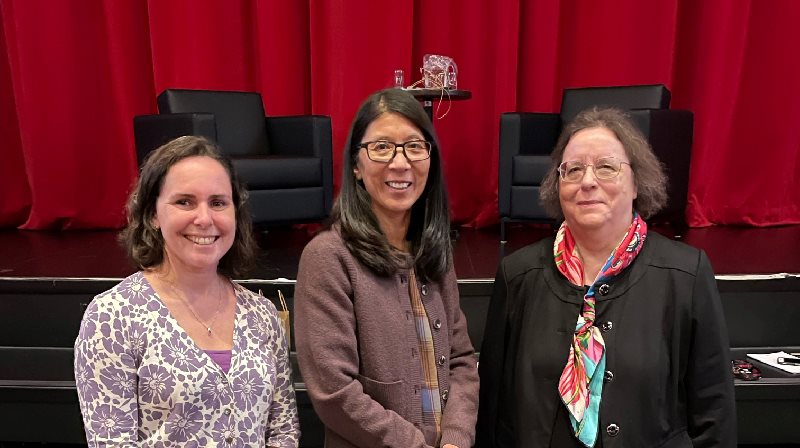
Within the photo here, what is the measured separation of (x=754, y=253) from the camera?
2.92 m

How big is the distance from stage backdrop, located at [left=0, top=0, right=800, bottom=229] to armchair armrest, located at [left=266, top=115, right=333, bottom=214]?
1.44ft

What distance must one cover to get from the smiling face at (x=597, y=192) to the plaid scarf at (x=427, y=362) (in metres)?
0.37

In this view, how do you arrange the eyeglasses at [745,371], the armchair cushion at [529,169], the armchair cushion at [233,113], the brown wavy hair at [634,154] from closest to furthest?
the brown wavy hair at [634,154], the eyeglasses at [745,371], the armchair cushion at [529,169], the armchair cushion at [233,113]

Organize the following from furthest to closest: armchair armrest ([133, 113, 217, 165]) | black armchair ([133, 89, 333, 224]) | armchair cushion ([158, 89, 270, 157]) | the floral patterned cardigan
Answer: armchair cushion ([158, 89, 270, 157]) → black armchair ([133, 89, 333, 224]) → armchair armrest ([133, 113, 217, 165]) → the floral patterned cardigan

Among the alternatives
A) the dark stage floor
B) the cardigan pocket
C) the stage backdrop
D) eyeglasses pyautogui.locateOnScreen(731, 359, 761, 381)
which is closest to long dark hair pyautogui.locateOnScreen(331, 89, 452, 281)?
the cardigan pocket

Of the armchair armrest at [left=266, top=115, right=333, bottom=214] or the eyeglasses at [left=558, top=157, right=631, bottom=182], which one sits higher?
the eyeglasses at [left=558, top=157, right=631, bottom=182]

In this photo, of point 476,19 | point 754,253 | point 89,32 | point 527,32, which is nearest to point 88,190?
point 89,32

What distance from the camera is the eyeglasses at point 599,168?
1.29 meters

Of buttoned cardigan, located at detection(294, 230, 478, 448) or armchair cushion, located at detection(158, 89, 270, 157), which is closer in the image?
buttoned cardigan, located at detection(294, 230, 478, 448)

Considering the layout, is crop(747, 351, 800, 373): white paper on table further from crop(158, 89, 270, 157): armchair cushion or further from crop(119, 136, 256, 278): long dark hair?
crop(158, 89, 270, 157): armchair cushion

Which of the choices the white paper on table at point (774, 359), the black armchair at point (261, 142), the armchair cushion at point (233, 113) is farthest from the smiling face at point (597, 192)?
the armchair cushion at point (233, 113)

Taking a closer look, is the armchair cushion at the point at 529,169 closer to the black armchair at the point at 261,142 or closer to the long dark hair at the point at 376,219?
the black armchair at the point at 261,142

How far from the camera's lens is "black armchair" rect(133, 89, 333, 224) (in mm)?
3156

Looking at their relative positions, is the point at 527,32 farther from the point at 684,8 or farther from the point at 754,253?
the point at 754,253
